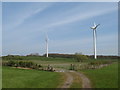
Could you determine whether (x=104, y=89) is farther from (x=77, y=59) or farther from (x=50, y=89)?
(x=77, y=59)

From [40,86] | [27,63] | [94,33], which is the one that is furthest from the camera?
[94,33]

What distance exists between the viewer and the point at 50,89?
22.2 metres

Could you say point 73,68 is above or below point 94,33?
below

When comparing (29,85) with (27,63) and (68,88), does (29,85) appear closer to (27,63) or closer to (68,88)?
(68,88)

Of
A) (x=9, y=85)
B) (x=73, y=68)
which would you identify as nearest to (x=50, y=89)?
(x=9, y=85)

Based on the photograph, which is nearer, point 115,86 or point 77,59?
point 115,86

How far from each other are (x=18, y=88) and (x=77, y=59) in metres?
66.4

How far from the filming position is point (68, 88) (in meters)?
22.4

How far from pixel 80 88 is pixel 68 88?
1163mm

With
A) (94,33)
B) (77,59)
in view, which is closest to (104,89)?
(94,33)

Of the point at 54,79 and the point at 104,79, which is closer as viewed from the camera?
the point at 104,79

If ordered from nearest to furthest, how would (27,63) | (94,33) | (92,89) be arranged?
(92,89) → (27,63) → (94,33)

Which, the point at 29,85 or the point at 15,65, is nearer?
the point at 29,85

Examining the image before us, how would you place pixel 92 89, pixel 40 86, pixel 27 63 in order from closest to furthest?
pixel 92 89, pixel 40 86, pixel 27 63
